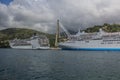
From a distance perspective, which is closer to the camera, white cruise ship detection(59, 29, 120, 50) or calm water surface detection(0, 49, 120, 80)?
calm water surface detection(0, 49, 120, 80)

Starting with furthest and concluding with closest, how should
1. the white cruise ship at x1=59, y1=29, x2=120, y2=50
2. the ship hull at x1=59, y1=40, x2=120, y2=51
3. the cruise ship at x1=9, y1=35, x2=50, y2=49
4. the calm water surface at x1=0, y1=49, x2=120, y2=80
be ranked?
the cruise ship at x1=9, y1=35, x2=50, y2=49 → the white cruise ship at x1=59, y1=29, x2=120, y2=50 → the ship hull at x1=59, y1=40, x2=120, y2=51 → the calm water surface at x1=0, y1=49, x2=120, y2=80

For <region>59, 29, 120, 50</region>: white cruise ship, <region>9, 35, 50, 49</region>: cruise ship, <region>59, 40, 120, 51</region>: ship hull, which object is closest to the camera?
<region>59, 40, 120, 51</region>: ship hull

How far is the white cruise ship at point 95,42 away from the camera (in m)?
121

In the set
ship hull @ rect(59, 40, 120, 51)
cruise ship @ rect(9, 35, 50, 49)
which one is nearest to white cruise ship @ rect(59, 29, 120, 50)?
ship hull @ rect(59, 40, 120, 51)

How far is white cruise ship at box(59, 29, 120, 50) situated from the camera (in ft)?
396

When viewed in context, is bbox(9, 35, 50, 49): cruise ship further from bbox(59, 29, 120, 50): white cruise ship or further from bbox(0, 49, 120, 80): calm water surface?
bbox(0, 49, 120, 80): calm water surface

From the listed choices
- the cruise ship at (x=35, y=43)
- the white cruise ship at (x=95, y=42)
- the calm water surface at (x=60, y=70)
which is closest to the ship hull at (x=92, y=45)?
the white cruise ship at (x=95, y=42)

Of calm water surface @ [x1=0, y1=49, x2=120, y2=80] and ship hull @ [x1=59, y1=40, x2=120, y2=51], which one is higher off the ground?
ship hull @ [x1=59, y1=40, x2=120, y2=51]

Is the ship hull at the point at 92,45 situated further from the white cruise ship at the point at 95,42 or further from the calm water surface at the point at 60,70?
the calm water surface at the point at 60,70

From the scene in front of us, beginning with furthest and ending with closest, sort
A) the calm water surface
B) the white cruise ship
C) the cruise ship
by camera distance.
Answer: the cruise ship < the white cruise ship < the calm water surface

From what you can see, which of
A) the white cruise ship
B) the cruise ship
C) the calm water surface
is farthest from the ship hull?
the calm water surface

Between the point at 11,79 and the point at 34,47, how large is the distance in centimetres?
14322

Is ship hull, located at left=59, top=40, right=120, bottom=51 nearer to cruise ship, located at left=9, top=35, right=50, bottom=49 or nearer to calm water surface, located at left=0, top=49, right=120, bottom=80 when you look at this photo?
cruise ship, located at left=9, top=35, right=50, bottom=49

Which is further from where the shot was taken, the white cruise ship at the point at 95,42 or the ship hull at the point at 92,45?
the white cruise ship at the point at 95,42
